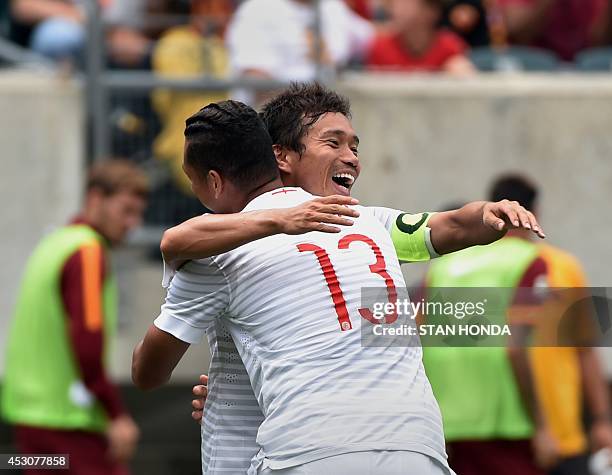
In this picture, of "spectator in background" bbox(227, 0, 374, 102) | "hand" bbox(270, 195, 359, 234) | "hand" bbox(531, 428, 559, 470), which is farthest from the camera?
"spectator in background" bbox(227, 0, 374, 102)

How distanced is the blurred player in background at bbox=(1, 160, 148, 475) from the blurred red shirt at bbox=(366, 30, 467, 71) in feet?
8.04

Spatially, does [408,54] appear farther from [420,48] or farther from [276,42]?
[276,42]

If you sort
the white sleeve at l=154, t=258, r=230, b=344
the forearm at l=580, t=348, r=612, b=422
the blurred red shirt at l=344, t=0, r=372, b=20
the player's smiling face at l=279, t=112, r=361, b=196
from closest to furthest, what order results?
the white sleeve at l=154, t=258, r=230, b=344, the player's smiling face at l=279, t=112, r=361, b=196, the forearm at l=580, t=348, r=612, b=422, the blurred red shirt at l=344, t=0, r=372, b=20

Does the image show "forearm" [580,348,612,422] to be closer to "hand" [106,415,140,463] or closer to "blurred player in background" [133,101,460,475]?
"hand" [106,415,140,463]

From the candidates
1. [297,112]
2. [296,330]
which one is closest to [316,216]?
[296,330]

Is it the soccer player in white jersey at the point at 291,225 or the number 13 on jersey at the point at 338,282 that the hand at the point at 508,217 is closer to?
the soccer player in white jersey at the point at 291,225

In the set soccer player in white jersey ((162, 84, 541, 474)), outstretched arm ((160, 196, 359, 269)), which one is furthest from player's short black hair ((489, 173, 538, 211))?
outstretched arm ((160, 196, 359, 269))

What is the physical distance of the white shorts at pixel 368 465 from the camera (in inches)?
132

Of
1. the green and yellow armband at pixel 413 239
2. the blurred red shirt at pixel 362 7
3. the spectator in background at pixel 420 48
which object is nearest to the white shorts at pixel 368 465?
the green and yellow armband at pixel 413 239

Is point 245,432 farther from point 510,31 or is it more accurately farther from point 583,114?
point 510,31

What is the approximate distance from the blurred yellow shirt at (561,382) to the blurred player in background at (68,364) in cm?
198

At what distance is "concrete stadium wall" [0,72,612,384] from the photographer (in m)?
8.41

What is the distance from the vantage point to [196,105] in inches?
325

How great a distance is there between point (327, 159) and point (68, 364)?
349cm
